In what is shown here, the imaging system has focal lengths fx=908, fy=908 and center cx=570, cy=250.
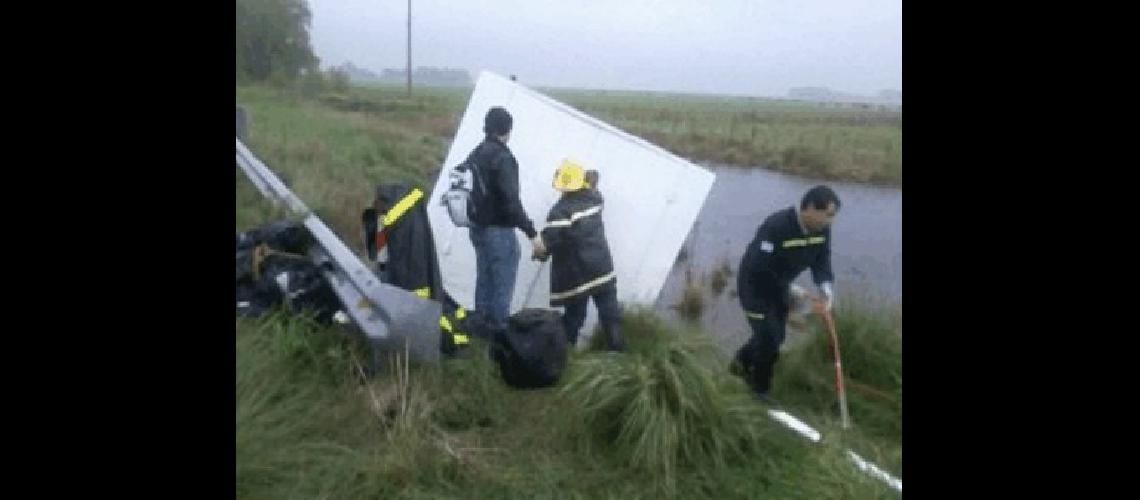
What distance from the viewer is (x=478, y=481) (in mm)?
3293

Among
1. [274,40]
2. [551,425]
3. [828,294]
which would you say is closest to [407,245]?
[274,40]

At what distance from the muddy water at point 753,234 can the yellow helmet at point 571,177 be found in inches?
25.9

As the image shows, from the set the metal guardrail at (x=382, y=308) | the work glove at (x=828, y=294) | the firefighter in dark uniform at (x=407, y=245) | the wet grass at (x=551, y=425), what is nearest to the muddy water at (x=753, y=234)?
the work glove at (x=828, y=294)

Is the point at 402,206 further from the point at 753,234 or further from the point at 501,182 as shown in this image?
the point at 753,234

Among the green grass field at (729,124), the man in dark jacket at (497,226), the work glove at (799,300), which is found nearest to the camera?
the green grass field at (729,124)

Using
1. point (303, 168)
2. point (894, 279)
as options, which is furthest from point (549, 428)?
point (303, 168)

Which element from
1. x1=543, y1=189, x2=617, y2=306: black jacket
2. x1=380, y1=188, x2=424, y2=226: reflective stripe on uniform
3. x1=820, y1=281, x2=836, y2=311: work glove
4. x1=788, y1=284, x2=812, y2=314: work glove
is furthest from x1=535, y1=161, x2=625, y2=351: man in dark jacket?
x1=820, y1=281, x2=836, y2=311: work glove

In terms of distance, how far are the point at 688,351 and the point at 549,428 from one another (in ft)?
2.21

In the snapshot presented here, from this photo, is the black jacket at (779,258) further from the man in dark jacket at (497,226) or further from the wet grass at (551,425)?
the man in dark jacket at (497,226)

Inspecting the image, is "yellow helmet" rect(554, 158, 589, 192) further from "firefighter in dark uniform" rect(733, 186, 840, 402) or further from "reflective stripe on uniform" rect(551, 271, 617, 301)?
"firefighter in dark uniform" rect(733, 186, 840, 402)

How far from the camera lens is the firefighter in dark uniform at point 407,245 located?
184 inches

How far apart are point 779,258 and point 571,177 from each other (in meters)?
1.28

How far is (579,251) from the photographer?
16.1 feet
